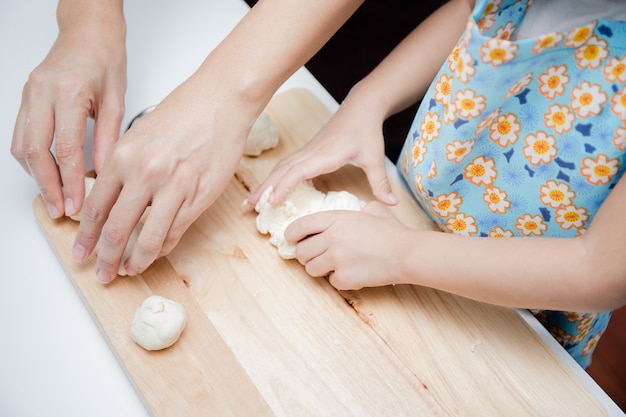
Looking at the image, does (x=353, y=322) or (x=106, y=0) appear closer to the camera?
(x=353, y=322)

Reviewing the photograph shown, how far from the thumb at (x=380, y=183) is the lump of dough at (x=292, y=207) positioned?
33 mm

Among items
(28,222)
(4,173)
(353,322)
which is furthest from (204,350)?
(4,173)

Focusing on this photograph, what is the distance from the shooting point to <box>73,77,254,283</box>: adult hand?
739 mm

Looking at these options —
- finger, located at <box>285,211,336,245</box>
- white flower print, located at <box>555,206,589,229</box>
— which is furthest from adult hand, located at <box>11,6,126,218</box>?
white flower print, located at <box>555,206,589,229</box>

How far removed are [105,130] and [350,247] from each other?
418 mm

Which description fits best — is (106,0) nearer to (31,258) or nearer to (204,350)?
(31,258)

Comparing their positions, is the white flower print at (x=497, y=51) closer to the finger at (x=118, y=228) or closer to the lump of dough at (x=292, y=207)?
the lump of dough at (x=292, y=207)

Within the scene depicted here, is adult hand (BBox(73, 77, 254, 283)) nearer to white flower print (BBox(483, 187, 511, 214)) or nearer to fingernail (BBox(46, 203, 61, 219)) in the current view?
fingernail (BBox(46, 203, 61, 219))

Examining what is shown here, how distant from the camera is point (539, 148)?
0.76 metres

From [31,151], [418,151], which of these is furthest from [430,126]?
[31,151]

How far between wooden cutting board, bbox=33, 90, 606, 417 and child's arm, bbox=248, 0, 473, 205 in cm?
14

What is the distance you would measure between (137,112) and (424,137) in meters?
0.50

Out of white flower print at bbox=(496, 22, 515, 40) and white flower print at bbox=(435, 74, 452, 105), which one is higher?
white flower print at bbox=(496, 22, 515, 40)

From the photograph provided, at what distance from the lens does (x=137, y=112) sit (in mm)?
975
